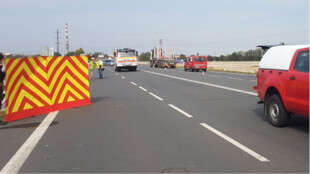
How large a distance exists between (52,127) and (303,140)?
5259 mm

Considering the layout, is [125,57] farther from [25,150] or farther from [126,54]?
[25,150]

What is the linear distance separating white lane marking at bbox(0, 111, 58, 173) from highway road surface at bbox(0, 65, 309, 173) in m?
0.01

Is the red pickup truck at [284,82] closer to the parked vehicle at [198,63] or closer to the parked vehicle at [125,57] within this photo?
the parked vehicle at [125,57]

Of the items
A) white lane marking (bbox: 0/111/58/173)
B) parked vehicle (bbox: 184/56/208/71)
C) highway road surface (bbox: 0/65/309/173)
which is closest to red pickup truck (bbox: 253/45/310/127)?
highway road surface (bbox: 0/65/309/173)

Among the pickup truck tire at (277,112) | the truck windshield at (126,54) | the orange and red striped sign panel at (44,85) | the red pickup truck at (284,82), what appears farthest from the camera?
the truck windshield at (126,54)

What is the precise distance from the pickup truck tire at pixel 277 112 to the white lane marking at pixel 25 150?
4917mm

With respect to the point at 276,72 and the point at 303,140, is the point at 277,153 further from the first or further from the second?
the point at 276,72

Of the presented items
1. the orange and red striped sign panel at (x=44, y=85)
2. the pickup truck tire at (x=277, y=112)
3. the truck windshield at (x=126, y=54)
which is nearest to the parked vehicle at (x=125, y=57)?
the truck windshield at (x=126, y=54)

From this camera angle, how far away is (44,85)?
926 cm

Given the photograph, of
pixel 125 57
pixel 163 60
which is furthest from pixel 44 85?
pixel 163 60

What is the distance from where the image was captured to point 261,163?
460 centimetres

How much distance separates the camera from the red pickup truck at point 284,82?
5973mm

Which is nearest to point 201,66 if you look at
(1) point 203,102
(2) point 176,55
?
(2) point 176,55

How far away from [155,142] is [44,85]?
4827 mm
